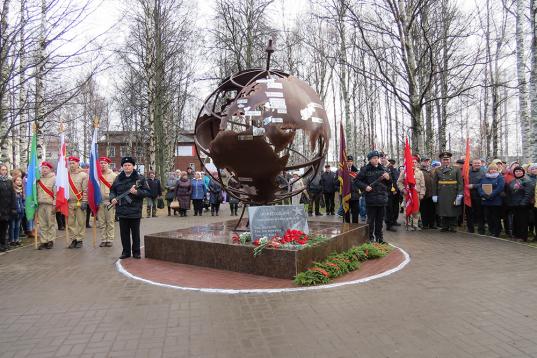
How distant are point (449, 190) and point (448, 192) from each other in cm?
5

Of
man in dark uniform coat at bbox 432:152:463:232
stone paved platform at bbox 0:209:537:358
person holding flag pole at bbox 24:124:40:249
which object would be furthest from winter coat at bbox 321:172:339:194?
person holding flag pole at bbox 24:124:40:249

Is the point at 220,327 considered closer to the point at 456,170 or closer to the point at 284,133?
the point at 284,133

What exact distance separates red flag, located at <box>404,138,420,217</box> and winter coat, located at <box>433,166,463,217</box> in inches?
23.0

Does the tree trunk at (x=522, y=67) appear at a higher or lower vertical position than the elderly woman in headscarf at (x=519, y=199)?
higher

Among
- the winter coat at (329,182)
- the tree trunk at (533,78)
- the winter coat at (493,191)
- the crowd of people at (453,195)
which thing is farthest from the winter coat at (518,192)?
the winter coat at (329,182)

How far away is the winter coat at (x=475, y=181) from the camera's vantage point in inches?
389

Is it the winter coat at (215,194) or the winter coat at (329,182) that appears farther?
the winter coat at (215,194)

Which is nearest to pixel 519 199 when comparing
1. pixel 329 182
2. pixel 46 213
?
pixel 329 182

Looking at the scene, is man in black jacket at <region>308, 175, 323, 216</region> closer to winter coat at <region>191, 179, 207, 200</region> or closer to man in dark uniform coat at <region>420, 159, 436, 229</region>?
man in dark uniform coat at <region>420, 159, 436, 229</region>

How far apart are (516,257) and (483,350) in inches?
176

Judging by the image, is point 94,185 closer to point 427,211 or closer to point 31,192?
point 31,192

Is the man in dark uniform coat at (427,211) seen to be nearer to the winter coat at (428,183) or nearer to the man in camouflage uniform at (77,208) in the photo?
the winter coat at (428,183)

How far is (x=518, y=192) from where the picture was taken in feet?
28.6

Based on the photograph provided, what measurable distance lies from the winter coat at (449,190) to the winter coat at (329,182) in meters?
4.20
